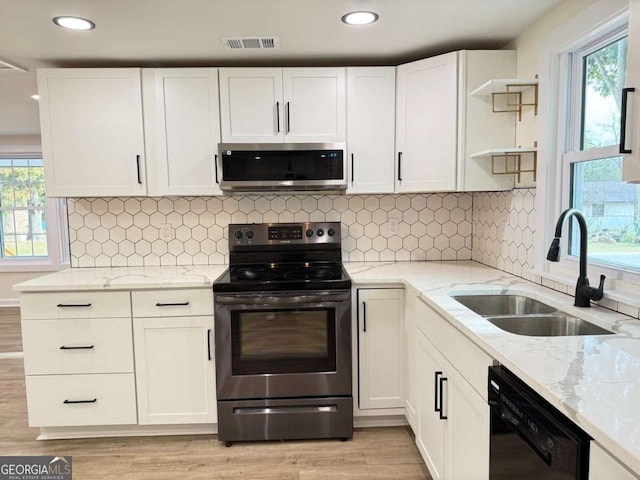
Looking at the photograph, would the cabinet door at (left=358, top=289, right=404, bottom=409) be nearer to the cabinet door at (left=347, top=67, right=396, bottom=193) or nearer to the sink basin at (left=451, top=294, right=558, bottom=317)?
the sink basin at (left=451, top=294, right=558, bottom=317)

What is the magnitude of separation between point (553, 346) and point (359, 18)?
166 cm

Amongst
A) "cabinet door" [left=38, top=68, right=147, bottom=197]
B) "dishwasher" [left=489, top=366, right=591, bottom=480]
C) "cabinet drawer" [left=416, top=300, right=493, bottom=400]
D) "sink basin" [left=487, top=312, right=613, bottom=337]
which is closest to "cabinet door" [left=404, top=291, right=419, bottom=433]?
"cabinet drawer" [left=416, top=300, right=493, bottom=400]

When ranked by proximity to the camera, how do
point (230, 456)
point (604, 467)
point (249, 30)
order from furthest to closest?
point (230, 456) < point (249, 30) < point (604, 467)

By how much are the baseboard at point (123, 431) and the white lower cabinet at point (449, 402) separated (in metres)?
1.26

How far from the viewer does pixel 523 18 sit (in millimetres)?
2035

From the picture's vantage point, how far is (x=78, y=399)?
2.31 meters

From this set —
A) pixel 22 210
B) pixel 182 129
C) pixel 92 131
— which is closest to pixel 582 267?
pixel 182 129

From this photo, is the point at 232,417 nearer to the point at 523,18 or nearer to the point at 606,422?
the point at 606,422

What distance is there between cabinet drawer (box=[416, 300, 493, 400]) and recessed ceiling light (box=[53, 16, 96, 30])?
211 cm

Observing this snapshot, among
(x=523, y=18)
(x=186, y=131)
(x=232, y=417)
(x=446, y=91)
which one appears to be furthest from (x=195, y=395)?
(x=523, y=18)

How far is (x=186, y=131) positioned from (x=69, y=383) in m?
1.59

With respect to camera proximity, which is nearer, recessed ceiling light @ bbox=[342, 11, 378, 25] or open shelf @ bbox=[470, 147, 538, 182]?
recessed ceiling light @ bbox=[342, 11, 378, 25]

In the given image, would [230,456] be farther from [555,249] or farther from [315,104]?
[315,104]

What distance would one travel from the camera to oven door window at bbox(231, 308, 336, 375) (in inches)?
88.4
